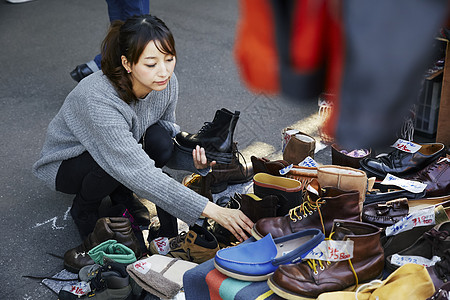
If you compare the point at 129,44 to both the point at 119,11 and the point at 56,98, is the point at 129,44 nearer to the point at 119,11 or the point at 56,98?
the point at 119,11

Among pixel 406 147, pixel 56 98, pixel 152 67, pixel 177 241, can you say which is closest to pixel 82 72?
pixel 56 98

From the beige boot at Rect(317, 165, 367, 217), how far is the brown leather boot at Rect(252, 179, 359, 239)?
4 cm

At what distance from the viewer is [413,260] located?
123cm

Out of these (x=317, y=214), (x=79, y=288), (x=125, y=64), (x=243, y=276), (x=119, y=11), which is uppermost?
(x=119, y=11)

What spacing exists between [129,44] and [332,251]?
2.78 ft

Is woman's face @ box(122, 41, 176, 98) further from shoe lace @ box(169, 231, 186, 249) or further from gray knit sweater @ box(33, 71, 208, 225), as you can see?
shoe lace @ box(169, 231, 186, 249)

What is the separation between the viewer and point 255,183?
1.59 m

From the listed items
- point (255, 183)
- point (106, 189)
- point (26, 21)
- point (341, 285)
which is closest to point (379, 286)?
point (341, 285)

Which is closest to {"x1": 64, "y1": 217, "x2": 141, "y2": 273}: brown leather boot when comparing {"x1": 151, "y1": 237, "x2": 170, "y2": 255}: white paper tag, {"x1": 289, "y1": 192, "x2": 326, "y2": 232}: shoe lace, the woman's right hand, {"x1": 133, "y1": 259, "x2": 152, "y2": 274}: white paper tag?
{"x1": 151, "y1": 237, "x2": 170, "y2": 255}: white paper tag

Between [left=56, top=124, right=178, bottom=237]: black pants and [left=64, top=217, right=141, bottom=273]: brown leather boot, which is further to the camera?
[left=56, top=124, right=178, bottom=237]: black pants

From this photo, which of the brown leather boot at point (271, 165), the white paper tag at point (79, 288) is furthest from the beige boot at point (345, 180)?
the white paper tag at point (79, 288)

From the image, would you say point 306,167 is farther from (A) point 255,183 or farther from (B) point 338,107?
(B) point 338,107

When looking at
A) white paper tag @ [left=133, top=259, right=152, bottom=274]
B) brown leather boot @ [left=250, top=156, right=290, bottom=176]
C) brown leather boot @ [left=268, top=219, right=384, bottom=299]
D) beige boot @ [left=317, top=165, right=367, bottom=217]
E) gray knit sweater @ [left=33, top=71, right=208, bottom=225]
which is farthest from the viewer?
brown leather boot @ [left=250, top=156, right=290, bottom=176]

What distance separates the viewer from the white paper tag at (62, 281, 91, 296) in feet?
5.09
